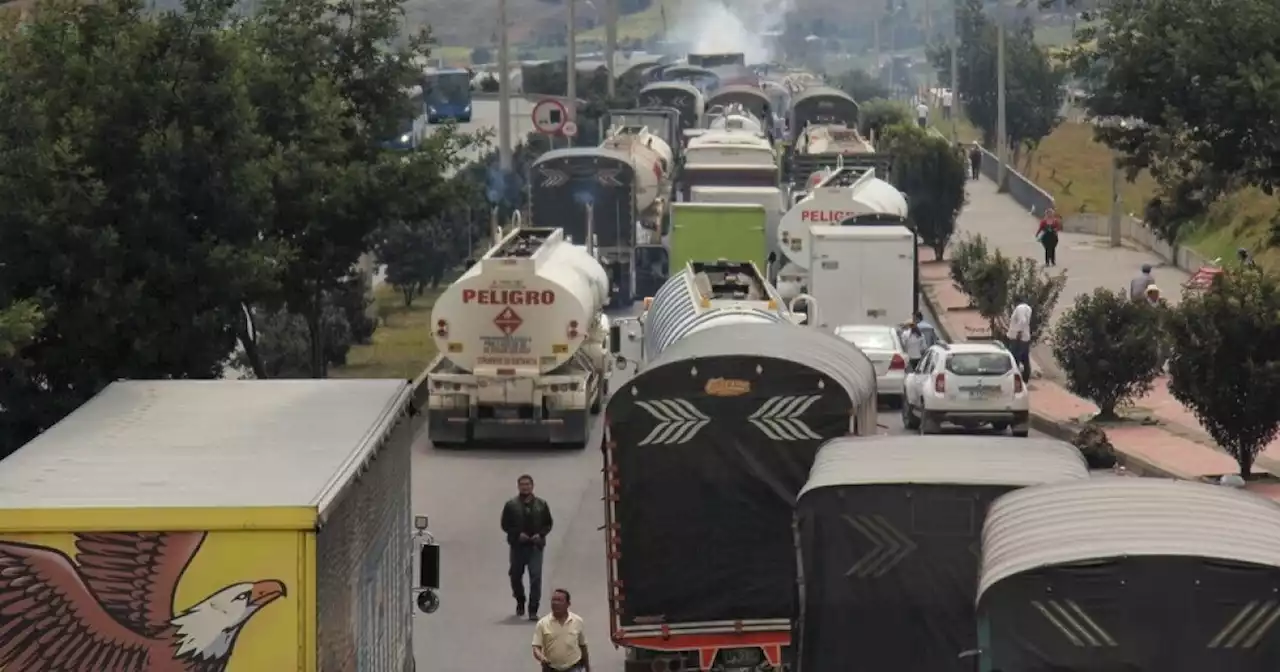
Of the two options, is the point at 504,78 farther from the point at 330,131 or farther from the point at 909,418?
the point at 330,131

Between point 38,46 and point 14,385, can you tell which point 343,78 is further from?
point 14,385

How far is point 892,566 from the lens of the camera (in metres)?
13.2

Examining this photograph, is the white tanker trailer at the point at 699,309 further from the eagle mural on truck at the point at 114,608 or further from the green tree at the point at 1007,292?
the eagle mural on truck at the point at 114,608

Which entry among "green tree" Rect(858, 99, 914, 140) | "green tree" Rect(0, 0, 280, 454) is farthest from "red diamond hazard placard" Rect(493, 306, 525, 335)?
"green tree" Rect(858, 99, 914, 140)

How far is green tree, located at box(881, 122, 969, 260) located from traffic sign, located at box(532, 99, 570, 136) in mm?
7462

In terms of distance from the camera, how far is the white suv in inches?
1230

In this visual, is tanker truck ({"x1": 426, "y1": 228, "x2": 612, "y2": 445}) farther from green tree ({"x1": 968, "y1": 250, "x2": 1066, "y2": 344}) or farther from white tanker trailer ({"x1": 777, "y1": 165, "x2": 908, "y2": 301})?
white tanker trailer ({"x1": 777, "y1": 165, "x2": 908, "y2": 301})

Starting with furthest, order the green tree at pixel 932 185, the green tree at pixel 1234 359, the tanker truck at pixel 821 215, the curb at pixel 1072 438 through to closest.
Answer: the green tree at pixel 932 185 → the tanker truck at pixel 821 215 → the curb at pixel 1072 438 → the green tree at pixel 1234 359

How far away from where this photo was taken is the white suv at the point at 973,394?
102 feet

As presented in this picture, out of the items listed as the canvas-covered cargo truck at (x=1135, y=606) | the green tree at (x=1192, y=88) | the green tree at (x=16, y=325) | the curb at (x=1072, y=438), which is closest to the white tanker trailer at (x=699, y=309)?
the curb at (x=1072, y=438)

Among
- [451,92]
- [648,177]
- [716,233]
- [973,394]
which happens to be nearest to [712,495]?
→ [973,394]

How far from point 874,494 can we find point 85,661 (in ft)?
14.3

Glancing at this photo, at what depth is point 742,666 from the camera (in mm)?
16609

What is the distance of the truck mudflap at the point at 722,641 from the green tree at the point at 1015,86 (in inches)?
2449
